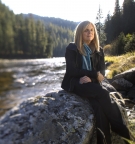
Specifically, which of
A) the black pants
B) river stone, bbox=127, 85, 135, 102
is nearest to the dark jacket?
the black pants

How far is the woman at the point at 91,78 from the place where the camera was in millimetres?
2939

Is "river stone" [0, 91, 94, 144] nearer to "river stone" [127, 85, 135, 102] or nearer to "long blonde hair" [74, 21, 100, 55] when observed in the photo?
"long blonde hair" [74, 21, 100, 55]

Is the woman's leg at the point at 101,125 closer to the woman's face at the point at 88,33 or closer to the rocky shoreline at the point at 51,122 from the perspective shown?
the rocky shoreline at the point at 51,122

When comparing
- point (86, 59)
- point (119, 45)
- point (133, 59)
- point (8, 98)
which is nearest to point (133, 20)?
point (119, 45)

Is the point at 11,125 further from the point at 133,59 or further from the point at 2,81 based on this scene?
the point at 2,81

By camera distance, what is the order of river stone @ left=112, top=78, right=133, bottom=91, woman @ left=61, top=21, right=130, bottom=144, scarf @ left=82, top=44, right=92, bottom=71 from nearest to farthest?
1. woman @ left=61, top=21, right=130, bottom=144
2. scarf @ left=82, top=44, right=92, bottom=71
3. river stone @ left=112, top=78, right=133, bottom=91

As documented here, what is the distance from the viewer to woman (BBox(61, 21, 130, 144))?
9.64ft

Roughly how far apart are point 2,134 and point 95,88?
57.5 inches

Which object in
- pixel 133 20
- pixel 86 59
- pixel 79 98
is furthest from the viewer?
pixel 133 20

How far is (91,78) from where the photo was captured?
3.35 m

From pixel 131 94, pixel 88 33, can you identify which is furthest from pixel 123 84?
pixel 88 33

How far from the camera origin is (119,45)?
28938 mm

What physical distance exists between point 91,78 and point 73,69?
1.12ft

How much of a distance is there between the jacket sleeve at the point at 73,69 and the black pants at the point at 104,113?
0.79 feet
